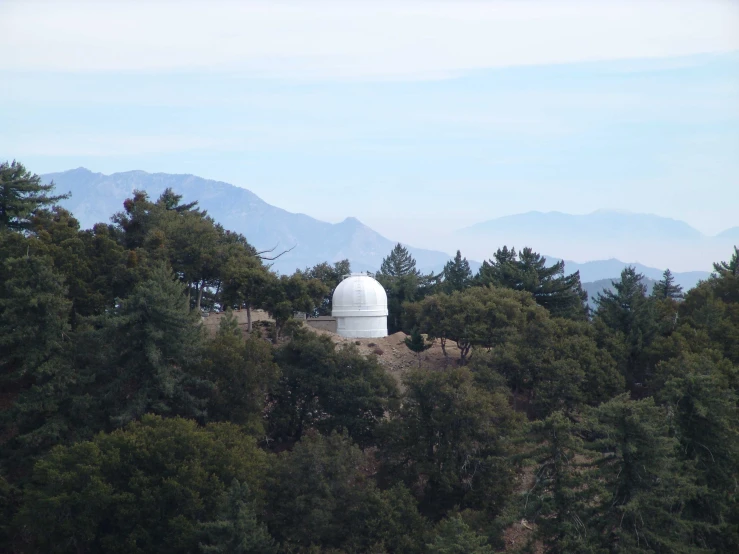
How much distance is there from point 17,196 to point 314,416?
2200 cm

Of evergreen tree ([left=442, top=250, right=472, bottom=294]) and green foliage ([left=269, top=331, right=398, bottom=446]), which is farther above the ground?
evergreen tree ([left=442, top=250, right=472, bottom=294])

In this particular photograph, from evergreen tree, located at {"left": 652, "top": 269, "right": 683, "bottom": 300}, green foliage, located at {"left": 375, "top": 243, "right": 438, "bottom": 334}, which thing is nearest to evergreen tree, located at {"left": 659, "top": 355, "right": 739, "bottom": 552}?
green foliage, located at {"left": 375, "top": 243, "right": 438, "bottom": 334}

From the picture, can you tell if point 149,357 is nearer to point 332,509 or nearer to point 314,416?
point 314,416

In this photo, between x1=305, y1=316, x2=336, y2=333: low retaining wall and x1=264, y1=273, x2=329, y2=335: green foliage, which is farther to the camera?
x1=305, y1=316, x2=336, y2=333: low retaining wall

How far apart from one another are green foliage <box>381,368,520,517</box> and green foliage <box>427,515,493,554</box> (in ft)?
19.3

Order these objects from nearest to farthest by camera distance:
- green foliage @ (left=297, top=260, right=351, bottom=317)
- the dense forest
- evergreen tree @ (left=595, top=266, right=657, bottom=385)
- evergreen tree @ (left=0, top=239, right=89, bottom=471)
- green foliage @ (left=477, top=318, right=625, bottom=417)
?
the dense forest, evergreen tree @ (left=0, top=239, right=89, bottom=471), green foliage @ (left=477, top=318, right=625, bottom=417), evergreen tree @ (left=595, top=266, right=657, bottom=385), green foliage @ (left=297, top=260, right=351, bottom=317)

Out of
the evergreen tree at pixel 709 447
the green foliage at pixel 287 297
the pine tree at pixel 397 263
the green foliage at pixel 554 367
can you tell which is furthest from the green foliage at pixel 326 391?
the pine tree at pixel 397 263

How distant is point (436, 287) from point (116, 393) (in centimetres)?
3050

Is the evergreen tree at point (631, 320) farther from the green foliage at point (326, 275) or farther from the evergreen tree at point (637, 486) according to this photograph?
the green foliage at point (326, 275)

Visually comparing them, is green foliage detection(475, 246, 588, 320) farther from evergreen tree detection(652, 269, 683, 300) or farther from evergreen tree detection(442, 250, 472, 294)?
evergreen tree detection(652, 269, 683, 300)

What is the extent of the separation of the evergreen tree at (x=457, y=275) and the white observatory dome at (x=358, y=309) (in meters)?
10.1

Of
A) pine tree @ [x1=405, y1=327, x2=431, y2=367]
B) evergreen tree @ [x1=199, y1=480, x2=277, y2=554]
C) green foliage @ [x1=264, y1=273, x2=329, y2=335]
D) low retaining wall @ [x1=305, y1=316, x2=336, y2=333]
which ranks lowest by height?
evergreen tree @ [x1=199, y1=480, x2=277, y2=554]

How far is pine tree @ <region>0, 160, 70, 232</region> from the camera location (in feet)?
145

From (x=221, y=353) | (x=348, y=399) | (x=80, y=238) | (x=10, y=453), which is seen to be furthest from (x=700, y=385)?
(x=80, y=238)
